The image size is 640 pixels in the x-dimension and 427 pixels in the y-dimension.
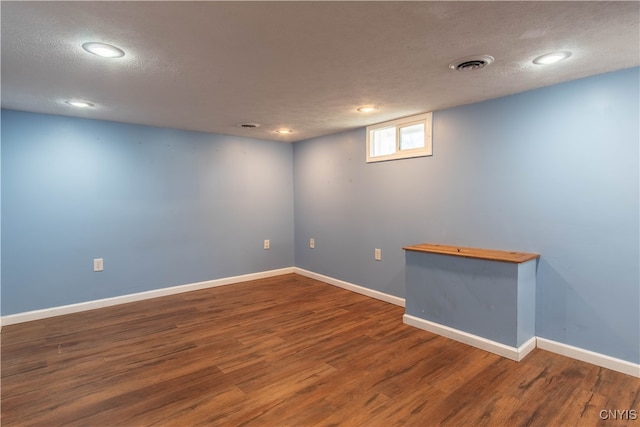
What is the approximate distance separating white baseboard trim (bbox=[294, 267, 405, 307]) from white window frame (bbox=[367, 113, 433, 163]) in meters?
1.56

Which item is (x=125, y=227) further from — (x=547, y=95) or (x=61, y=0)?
(x=547, y=95)

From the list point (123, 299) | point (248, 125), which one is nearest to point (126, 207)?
point (123, 299)

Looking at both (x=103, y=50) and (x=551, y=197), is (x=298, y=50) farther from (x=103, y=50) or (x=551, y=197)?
(x=551, y=197)

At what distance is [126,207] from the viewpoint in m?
3.86

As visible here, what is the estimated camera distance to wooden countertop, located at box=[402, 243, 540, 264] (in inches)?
100

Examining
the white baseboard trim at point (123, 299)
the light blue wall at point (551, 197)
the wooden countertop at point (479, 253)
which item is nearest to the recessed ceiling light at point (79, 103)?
the white baseboard trim at point (123, 299)

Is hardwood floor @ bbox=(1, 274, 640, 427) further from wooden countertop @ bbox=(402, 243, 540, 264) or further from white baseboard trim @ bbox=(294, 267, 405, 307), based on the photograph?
wooden countertop @ bbox=(402, 243, 540, 264)

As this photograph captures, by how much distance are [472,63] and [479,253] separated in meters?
1.49

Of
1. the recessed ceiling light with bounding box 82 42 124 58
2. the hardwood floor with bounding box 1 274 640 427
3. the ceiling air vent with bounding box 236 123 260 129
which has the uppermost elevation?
the ceiling air vent with bounding box 236 123 260 129

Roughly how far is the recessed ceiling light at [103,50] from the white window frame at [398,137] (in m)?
2.63

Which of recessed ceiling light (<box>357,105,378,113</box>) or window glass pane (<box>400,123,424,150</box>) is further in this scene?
window glass pane (<box>400,123,424,150</box>)

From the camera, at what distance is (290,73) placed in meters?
2.28

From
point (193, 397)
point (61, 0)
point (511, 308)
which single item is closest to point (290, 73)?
point (61, 0)

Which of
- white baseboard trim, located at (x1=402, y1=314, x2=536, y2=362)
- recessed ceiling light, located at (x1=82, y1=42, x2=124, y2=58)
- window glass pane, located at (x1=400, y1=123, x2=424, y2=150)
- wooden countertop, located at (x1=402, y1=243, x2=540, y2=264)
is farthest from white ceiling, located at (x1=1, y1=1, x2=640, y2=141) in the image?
white baseboard trim, located at (x1=402, y1=314, x2=536, y2=362)
